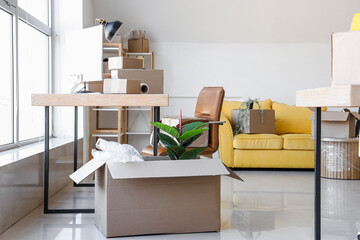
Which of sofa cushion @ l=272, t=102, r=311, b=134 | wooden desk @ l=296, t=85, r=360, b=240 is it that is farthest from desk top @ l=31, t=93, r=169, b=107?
sofa cushion @ l=272, t=102, r=311, b=134

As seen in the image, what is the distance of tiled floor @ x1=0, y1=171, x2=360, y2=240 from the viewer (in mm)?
2329

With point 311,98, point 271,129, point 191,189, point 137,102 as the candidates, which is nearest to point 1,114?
point 137,102

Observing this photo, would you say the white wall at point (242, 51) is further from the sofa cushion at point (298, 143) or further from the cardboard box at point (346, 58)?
the cardboard box at point (346, 58)

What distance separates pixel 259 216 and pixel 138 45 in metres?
3.46

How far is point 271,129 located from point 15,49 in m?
2.90

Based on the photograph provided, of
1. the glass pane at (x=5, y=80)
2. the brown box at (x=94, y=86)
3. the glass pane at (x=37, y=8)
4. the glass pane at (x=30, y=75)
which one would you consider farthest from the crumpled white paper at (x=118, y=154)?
the glass pane at (x=37, y=8)

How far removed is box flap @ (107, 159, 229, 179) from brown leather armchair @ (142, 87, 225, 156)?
0.97 metres

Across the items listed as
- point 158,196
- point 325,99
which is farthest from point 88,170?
point 325,99

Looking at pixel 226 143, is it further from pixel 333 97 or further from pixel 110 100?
pixel 333 97

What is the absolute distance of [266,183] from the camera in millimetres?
4066

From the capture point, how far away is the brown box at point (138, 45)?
5.66 meters

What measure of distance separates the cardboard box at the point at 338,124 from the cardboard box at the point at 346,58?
9.46ft

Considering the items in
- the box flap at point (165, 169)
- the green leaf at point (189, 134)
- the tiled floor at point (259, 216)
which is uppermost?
the green leaf at point (189, 134)

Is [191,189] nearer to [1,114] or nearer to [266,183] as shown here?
[1,114]
